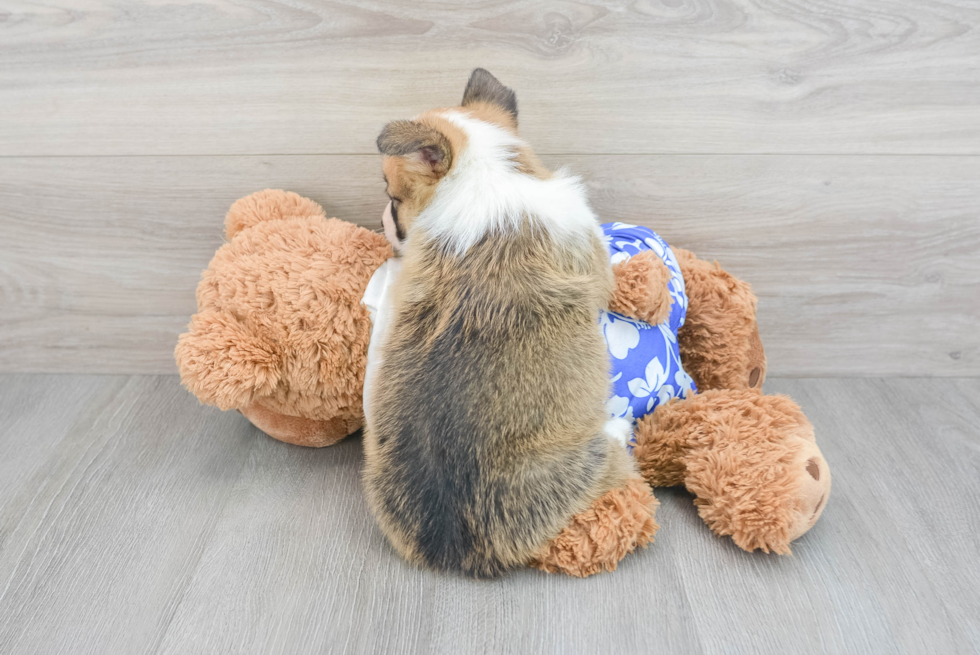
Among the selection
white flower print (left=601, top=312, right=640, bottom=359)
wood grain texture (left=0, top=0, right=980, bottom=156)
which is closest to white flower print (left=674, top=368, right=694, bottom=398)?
white flower print (left=601, top=312, right=640, bottom=359)

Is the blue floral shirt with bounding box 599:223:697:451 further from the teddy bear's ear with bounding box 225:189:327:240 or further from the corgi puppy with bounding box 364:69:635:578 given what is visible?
the teddy bear's ear with bounding box 225:189:327:240

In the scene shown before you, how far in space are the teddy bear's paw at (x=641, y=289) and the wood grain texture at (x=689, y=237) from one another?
246 mm

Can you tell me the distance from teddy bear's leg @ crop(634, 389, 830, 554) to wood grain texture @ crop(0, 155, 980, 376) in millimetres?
328

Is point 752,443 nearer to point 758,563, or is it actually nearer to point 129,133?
point 758,563

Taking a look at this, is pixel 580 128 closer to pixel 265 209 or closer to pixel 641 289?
pixel 641 289

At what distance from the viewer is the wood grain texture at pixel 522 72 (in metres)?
1.03

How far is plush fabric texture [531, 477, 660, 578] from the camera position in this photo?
2.73 ft

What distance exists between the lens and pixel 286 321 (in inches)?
37.9

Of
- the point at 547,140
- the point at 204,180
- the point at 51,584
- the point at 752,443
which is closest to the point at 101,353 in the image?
the point at 204,180

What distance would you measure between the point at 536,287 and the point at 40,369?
42.9 inches

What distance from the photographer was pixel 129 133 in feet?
3.69

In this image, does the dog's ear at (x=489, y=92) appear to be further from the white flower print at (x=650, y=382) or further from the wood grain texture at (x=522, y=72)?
the white flower print at (x=650, y=382)

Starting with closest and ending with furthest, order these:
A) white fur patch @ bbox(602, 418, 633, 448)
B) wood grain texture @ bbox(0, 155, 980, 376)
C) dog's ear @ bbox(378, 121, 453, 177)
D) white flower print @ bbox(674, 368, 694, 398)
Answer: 1. dog's ear @ bbox(378, 121, 453, 177)
2. white fur patch @ bbox(602, 418, 633, 448)
3. white flower print @ bbox(674, 368, 694, 398)
4. wood grain texture @ bbox(0, 155, 980, 376)

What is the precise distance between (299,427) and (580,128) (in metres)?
0.66
